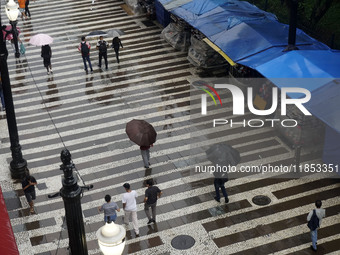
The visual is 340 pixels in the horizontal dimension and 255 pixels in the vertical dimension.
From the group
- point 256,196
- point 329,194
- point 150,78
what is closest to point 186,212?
point 256,196

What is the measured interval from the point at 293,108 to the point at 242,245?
584 cm

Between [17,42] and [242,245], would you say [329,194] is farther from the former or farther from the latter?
[17,42]

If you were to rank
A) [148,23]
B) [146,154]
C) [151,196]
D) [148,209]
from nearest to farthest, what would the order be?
1. [151,196]
2. [148,209]
3. [146,154]
4. [148,23]

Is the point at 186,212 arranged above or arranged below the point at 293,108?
below

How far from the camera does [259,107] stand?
22172 mm

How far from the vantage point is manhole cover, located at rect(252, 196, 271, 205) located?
17.7 m

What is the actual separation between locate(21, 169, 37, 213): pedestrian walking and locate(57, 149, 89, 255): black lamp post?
27.4 ft

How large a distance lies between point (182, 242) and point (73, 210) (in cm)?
789

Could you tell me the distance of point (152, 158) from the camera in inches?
787

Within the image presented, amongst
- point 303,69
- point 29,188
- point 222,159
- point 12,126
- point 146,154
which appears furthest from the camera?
point 303,69

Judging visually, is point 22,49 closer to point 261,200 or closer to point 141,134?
point 141,134

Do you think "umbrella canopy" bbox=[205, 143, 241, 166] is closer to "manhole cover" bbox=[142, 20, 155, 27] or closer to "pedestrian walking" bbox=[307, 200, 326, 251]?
"pedestrian walking" bbox=[307, 200, 326, 251]

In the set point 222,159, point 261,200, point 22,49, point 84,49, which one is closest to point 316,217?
point 261,200

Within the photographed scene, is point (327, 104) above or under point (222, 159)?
above
